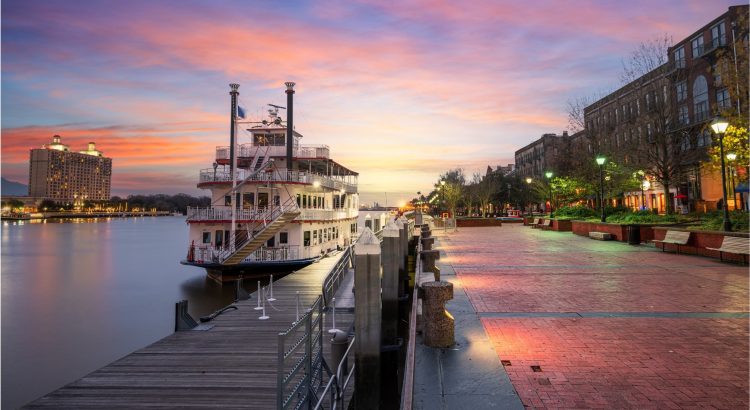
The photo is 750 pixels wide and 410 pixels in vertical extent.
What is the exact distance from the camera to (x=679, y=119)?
4025cm

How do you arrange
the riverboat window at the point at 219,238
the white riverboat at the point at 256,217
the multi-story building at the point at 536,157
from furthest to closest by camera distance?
1. the multi-story building at the point at 536,157
2. the riverboat window at the point at 219,238
3. the white riverboat at the point at 256,217

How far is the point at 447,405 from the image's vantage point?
4418 millimetres

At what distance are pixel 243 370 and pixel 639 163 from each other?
2896 cm

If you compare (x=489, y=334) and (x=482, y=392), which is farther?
(x=489, y=334)

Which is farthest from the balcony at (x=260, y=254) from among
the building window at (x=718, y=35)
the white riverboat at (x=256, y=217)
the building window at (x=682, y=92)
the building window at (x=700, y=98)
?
the building window at (x=682, y=92)

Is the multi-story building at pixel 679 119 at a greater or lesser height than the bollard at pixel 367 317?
greater

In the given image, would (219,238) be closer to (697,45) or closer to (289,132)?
(289,132)

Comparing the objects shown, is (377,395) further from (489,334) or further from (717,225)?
(717,225)

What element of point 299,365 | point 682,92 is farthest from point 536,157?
point 299,365

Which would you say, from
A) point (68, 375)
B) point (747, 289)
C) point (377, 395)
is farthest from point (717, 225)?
point (68, 375)

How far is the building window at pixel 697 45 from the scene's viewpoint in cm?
4331

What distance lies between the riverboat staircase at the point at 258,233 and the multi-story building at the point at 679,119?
2332cm

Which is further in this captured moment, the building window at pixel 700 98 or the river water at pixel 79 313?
the building window at pixel 700 98

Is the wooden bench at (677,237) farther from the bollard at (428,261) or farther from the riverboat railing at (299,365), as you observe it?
the riverboat railing at (299,365)
